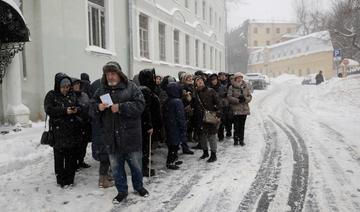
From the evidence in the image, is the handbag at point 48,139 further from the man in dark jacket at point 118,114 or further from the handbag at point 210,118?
the handbag at point 210,118

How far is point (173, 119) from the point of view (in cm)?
661

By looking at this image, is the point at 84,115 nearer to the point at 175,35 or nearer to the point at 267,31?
the point at 175,35

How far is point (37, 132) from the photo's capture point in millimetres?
8352

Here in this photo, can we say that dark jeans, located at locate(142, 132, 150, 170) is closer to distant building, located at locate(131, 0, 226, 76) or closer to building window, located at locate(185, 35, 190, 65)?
distant building, located at locate(131, 0, 226, 76)

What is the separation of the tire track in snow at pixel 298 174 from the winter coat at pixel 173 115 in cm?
212

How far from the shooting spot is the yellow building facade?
85812 mm

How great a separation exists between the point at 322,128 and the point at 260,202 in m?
6.55

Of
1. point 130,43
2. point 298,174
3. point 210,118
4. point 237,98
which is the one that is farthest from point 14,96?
point 298,174

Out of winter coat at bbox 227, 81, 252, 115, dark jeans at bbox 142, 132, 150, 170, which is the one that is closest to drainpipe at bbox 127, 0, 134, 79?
winter coat at bbox 227, 81, 252, 115

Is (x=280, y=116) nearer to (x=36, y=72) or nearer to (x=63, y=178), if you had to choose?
(x=36, y=72)

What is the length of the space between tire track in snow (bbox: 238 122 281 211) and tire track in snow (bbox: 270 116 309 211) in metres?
0.26

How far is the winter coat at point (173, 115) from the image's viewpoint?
6598mm

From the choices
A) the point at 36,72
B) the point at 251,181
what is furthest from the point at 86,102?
the point at 36,72

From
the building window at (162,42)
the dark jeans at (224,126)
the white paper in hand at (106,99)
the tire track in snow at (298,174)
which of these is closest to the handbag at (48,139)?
the white paper in hand at (106,99)
